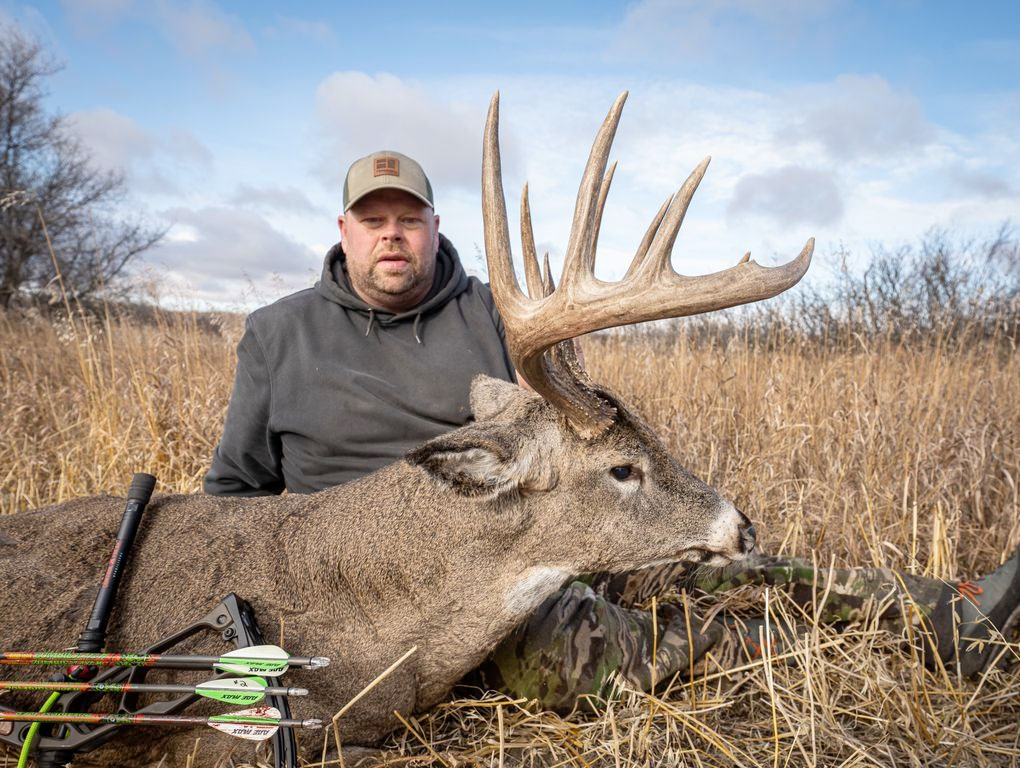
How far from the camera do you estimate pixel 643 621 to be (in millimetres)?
3240

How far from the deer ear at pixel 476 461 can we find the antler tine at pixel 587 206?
1.86ft

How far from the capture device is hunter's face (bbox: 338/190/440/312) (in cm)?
383

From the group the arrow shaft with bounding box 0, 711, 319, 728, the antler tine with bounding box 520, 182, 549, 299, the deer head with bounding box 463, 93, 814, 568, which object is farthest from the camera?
the antler tine with bounding box 520, 182, 549, 299

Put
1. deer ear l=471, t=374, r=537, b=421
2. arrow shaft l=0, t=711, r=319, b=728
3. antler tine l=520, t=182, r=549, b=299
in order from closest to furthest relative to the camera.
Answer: arrow shaft l=0, t=711, r=319, b=728 < antler tine l=520, t=182, r=549, b=299 < deer ear l=471, t=374, r=537, b=421

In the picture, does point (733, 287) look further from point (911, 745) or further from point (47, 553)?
point (47, 553)

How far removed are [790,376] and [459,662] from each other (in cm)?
457

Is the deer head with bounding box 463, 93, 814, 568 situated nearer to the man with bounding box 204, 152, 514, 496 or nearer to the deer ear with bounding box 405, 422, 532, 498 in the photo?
the deer ear with bounding box 405, 422, 532, 498

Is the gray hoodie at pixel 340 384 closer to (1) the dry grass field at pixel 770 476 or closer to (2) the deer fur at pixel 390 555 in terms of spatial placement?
(2) the deer fur at pixel 390 555

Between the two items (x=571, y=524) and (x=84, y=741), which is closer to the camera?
(x=84, y=741)

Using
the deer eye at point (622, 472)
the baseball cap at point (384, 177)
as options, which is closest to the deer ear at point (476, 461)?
the deer eye at point (622, 472)

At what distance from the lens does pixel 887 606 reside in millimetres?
3311

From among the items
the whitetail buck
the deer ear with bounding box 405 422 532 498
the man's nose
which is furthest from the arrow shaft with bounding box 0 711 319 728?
the man's nose

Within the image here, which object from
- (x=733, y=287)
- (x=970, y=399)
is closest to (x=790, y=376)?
(x=970, y=399)

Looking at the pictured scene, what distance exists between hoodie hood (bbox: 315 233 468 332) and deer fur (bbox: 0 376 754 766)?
1342 mm
